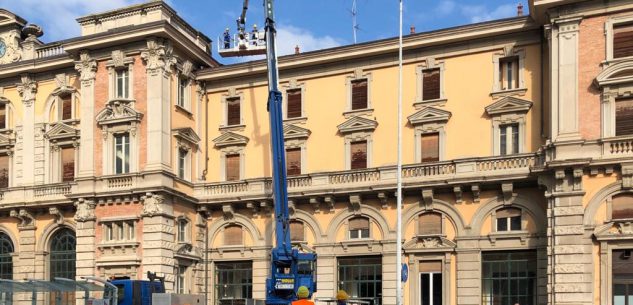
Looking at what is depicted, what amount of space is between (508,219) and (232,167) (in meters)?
14.3

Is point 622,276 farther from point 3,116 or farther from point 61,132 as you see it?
point 3,116

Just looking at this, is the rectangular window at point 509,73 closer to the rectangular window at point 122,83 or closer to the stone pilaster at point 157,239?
the stone pilaster at point 157,239

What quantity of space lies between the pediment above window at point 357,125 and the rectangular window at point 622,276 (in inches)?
484

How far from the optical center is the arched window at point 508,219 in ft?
105

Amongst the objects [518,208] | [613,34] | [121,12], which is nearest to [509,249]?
[518,208]

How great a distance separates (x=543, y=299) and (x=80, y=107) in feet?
80.3

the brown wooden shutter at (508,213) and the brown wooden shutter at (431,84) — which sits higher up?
the brown wooden shutter at (431,84)

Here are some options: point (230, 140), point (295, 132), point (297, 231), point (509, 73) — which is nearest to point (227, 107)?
point (230, 140)

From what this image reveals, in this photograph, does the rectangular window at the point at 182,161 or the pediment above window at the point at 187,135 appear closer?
the pediment above window at the point at 187,135

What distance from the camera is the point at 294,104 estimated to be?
37625mm

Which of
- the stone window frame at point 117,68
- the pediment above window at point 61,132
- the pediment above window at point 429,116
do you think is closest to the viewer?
the pediment above window at point 429,116

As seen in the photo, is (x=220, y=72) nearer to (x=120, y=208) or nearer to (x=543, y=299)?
(x=120, y=208)

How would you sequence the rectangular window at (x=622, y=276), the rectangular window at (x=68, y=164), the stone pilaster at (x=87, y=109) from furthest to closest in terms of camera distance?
the rectangular window at (x=68, y=164), the stone pilaster at (x=87, y=109), the rectangular window at (x=622, y=276)

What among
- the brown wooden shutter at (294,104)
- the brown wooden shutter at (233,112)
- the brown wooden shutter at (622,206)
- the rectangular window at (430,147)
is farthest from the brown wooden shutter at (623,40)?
the brown wooden shutter at (233,112)
